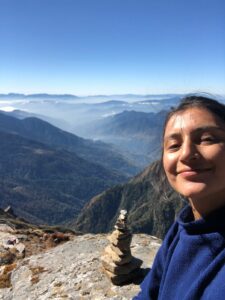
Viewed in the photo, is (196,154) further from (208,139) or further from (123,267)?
(123,267)

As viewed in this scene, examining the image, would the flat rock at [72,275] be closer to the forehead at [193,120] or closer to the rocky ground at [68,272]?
the rocky ground at [68,272]

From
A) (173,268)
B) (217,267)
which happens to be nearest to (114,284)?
(173,268)

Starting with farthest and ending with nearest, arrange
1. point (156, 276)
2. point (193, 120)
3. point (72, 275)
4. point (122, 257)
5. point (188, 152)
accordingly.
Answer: point (72, 275) < point (122, 257) < point (156, 276) < point (193, 120) < point (188, 152)

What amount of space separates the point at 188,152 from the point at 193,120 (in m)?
0.47

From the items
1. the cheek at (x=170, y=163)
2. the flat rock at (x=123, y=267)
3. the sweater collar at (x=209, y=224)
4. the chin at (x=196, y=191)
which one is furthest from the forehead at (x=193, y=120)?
the flat rock at (x=123, y=267)

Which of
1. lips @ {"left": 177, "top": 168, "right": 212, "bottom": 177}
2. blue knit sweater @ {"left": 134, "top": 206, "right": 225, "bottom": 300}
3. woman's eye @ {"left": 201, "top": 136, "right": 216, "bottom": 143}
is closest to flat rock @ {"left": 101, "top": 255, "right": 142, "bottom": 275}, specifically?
blue knit sweater @ {"left": 134, "top": 206, "right": 225, "bottom": 300}

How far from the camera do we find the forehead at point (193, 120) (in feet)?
14.6

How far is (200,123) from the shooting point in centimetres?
449

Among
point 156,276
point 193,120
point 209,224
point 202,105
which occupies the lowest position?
point 156,276

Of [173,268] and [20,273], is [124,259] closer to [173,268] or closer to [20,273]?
[20,273]

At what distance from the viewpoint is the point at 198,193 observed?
4.11 metres

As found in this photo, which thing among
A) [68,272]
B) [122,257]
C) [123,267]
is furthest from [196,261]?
[68,272]

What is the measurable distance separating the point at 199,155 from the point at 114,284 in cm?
988

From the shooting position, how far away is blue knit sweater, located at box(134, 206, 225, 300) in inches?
157
